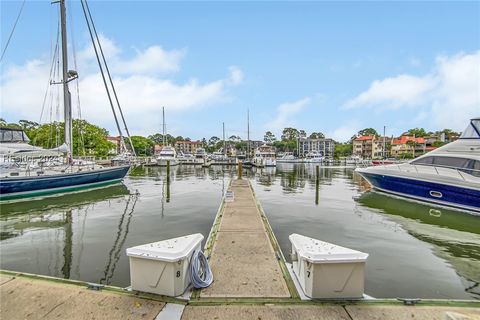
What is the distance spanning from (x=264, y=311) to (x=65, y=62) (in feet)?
70.4

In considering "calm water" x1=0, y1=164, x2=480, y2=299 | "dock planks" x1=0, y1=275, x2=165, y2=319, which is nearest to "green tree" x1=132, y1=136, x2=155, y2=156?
"calm water" x1=0, y1=164, x2=480, y2=299

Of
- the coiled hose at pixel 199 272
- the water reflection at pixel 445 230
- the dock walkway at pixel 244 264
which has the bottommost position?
the water reflection at pixel 445 230

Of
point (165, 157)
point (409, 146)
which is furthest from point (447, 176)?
point (409, 146)

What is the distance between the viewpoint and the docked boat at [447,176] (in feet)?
40.6

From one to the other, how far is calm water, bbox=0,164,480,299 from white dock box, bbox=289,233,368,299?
1792 millimetres

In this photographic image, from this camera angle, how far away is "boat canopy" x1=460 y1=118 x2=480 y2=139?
551 inches

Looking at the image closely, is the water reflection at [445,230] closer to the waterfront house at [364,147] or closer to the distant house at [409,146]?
the distant house at [409,146]

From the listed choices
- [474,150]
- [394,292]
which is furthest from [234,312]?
[474,150]

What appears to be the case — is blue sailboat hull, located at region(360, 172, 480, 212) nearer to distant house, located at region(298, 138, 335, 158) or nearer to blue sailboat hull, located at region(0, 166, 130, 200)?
blue sailboat hull, located at region(0, 166, 130, 200)

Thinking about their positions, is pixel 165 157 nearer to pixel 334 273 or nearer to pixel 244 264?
pixel 244 264

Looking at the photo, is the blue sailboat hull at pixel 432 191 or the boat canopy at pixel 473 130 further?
the boat canopy at pixel 473 130

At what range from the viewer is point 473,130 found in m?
14.2

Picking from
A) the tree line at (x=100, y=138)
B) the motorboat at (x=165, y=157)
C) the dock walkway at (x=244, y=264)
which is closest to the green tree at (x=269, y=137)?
the tree line at (x=100, y=138)

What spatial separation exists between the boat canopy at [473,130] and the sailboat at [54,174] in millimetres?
22688
